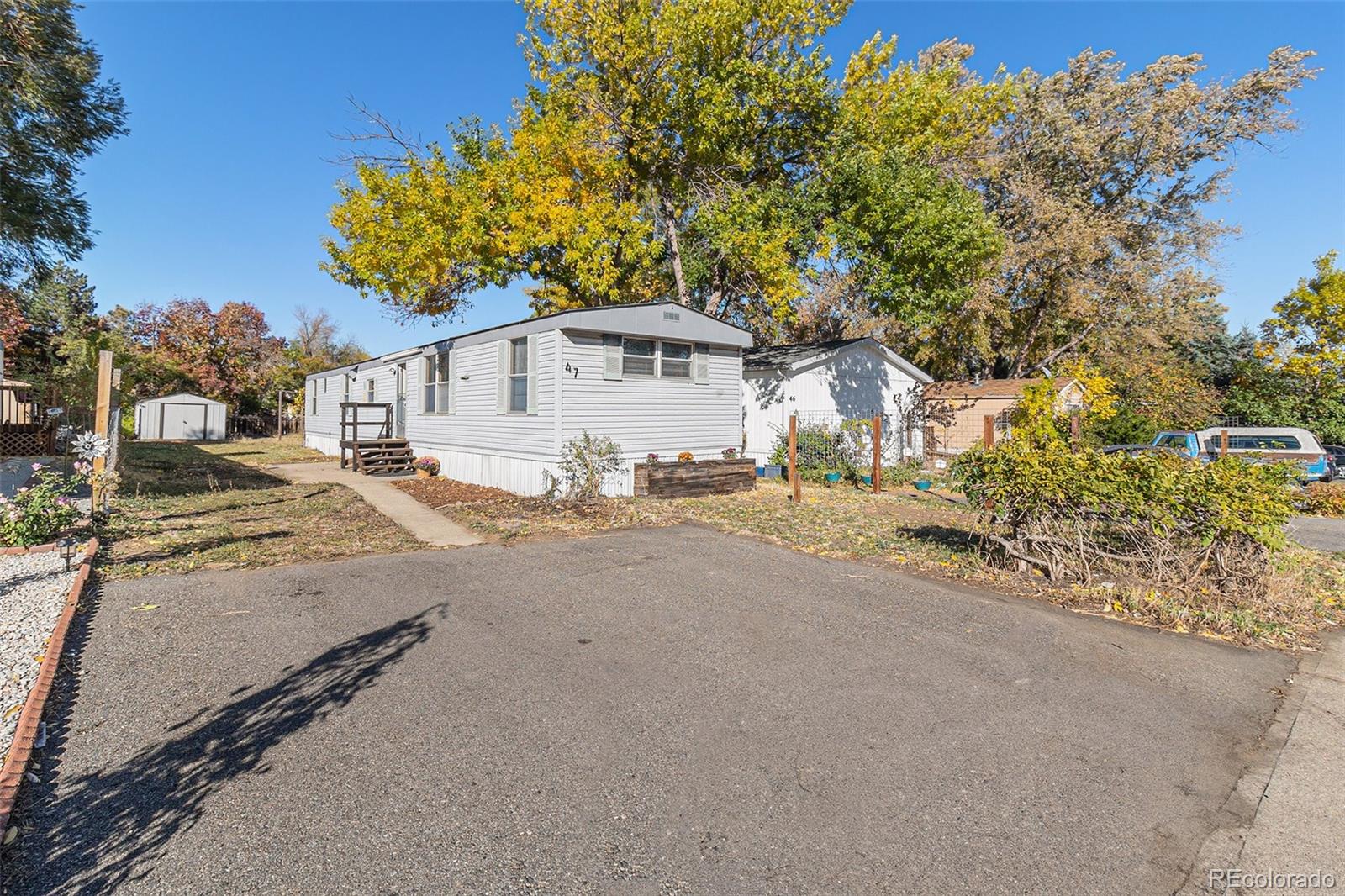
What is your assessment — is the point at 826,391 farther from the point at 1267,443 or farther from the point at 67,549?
the point at 67,549

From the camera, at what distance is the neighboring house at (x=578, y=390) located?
1135 centimetres

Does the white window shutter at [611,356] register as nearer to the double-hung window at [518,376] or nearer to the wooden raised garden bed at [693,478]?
the double-hung window at [518,376]

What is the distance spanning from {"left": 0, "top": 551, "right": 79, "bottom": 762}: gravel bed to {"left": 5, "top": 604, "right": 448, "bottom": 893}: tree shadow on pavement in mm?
611

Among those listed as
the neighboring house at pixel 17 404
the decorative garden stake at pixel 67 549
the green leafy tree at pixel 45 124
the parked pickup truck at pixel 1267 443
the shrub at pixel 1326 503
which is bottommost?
the decorative garden stake at pixel 67 549

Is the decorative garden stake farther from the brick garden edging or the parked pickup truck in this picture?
the parked pickup truck

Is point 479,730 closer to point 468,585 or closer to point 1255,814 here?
point 468,585

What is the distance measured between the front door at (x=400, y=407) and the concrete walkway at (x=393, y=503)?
163 centimetres

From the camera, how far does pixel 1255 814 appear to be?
107 inches

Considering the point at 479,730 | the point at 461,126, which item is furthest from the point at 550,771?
the point at 461,126

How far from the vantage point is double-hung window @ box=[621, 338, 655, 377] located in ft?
39.6

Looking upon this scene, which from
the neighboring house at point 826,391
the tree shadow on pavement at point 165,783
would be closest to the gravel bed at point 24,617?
the tree shadow on pavement at point 165,783

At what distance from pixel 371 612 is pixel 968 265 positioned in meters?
15.5

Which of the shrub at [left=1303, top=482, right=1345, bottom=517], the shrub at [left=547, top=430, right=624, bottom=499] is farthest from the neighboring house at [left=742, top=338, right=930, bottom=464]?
the shrub at [left=1303, top=482, right=1345, bottom=517]

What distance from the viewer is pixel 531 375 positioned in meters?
11.8
